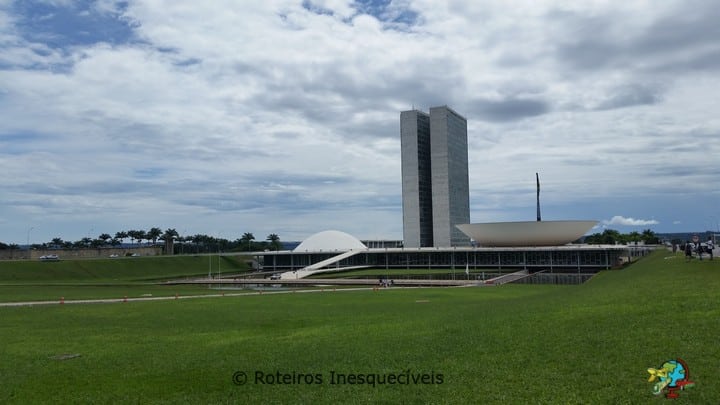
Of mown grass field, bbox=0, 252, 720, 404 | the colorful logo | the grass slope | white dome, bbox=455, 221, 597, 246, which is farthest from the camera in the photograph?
white dome, bbox=455, 221, 597, 246

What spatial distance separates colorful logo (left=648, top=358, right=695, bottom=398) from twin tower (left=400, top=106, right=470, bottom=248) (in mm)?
147896

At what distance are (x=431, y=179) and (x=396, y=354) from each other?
149 meters

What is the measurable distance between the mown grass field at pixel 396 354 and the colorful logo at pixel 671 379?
0.64ft

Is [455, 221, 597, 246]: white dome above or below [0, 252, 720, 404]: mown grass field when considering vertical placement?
above

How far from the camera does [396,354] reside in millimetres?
15539

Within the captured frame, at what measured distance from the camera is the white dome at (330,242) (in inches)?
5143

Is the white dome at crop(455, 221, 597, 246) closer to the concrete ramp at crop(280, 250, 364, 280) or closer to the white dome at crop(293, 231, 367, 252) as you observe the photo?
the concrete ramp at crop(280, 250, 364, 280)

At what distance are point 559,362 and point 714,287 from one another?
41.6ft

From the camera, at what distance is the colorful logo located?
34.7 ft

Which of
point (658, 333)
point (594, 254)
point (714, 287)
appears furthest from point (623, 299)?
point (594, 254)

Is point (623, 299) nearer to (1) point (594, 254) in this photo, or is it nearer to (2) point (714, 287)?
(2) point (714, 287)

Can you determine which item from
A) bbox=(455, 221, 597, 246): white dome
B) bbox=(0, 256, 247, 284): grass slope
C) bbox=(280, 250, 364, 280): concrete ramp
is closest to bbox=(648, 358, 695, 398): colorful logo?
bbox=(280, 250, 364, 280): concrete ramp

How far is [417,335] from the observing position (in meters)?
18.5

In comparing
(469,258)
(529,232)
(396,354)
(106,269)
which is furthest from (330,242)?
(396,354)
